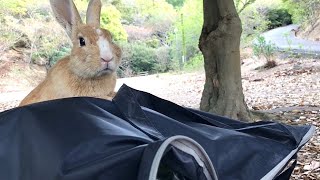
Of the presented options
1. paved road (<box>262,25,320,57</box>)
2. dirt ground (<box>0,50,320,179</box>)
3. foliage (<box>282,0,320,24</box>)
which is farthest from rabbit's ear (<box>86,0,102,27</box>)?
foliage (<box>282,0,320,24</box>)

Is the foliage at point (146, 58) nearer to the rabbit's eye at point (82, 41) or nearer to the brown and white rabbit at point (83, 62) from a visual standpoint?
the brown and white rabbit at point (83, 62)

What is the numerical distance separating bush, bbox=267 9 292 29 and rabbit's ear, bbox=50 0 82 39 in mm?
21263

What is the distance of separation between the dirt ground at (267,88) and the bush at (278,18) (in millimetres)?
8238

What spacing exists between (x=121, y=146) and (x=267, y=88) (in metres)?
8.42

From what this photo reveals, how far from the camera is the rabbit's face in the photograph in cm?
172

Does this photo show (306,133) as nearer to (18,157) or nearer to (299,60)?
(18,157)

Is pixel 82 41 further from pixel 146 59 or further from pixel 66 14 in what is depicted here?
pixel 146 59

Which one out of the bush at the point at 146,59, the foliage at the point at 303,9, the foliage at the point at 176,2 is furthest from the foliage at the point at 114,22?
the foliage at the point at 303,9

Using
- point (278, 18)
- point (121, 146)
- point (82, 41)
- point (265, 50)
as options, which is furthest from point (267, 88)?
point (278, 18)

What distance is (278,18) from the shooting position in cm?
2362

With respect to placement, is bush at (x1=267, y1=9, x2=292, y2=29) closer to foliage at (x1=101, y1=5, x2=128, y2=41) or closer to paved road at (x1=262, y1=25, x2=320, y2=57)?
paved road at (x1=262, y1=25, x2=320, y2=57)

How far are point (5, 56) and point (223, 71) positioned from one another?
12647 mm

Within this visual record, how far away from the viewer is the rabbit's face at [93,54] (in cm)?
172

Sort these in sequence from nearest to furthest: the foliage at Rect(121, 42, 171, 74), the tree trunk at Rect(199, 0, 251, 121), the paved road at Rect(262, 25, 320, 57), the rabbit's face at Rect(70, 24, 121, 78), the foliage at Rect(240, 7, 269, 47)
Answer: the rabbit's face at Rect(70, 24, 121, 78)
the tree trunk at Rect(199, 0, 251, 121)
the paved road at Rect(262, 25, 320, 57)
the foliage at Rect(121, 42, 171, 74)
the foliage at Rect(240, 7, 269, 47)
